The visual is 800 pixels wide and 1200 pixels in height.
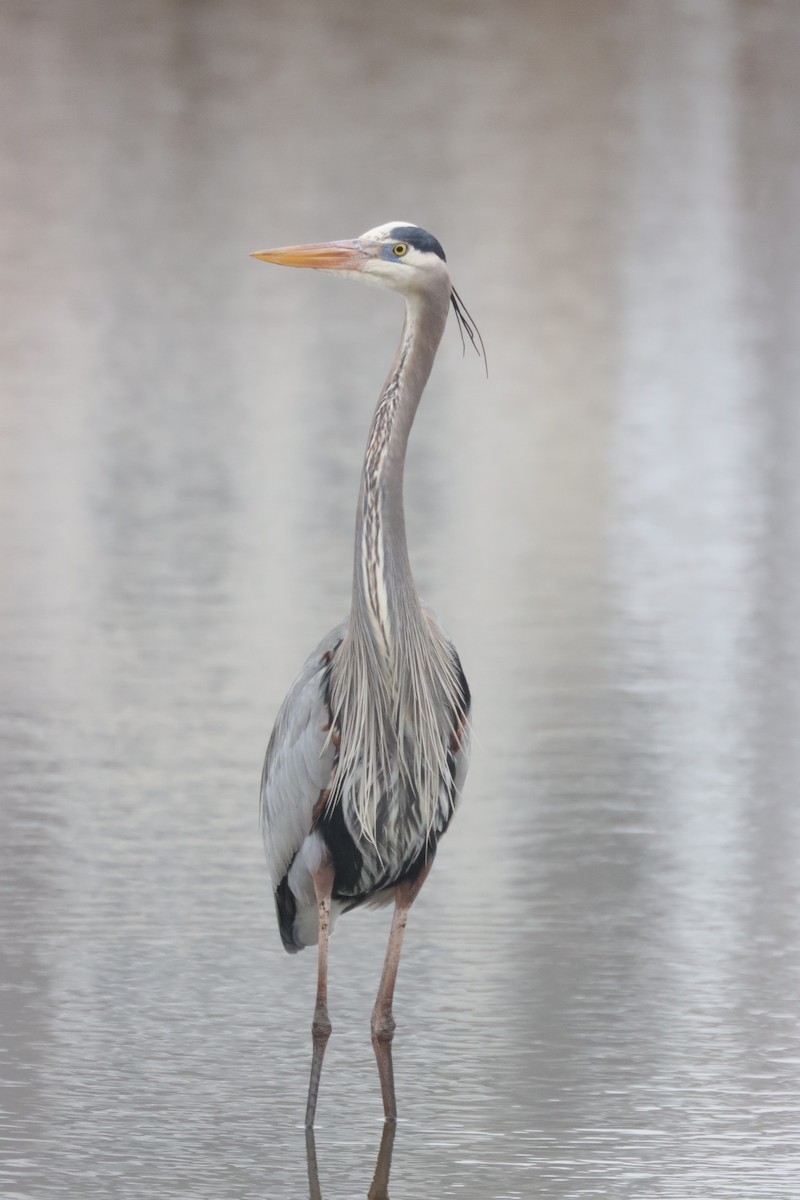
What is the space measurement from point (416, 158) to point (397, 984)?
21.5m

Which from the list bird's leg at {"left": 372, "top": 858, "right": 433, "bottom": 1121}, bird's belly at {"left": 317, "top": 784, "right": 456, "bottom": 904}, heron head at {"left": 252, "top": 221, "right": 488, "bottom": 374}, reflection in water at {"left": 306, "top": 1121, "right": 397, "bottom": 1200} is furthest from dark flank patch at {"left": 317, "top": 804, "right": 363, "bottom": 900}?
heron head at {"left": 252, "top": 221, "right": 488, "bottom": 374}

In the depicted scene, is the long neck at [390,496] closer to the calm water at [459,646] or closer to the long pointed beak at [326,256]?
the long pointed beak at [326,256]

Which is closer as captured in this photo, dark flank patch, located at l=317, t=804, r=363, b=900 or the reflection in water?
the reflection in water


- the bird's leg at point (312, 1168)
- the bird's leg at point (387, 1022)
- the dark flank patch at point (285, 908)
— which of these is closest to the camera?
the bird's leg at point (312, 1168)

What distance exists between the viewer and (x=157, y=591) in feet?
37.6

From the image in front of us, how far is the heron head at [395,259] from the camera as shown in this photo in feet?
19.2

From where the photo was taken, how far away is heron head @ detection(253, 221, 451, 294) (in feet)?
19.2

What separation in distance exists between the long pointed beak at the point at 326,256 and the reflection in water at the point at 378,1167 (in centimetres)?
189

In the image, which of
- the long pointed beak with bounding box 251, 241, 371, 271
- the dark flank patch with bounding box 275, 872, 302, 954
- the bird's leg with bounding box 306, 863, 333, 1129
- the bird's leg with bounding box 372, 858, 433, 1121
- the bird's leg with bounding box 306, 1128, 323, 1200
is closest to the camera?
the bird's leg with bounding box 306, 1128, 323, 1200

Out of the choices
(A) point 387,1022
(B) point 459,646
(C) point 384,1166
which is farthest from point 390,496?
(B) point 459,646

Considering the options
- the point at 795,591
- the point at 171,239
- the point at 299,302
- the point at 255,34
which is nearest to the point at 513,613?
the point at 795,591

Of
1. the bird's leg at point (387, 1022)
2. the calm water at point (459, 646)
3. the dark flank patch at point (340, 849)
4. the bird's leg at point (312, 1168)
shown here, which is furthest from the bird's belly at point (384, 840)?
the bird's leg at point (312, 1168)

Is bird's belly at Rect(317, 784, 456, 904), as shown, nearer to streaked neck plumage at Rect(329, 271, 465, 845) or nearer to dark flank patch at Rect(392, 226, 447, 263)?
streaked neck plumage at Rect(329, 271, 465, 845)

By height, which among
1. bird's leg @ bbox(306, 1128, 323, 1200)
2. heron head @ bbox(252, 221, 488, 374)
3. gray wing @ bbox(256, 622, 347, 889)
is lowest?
bird's leg @ bbox(306, 1128, 323, 1200)
